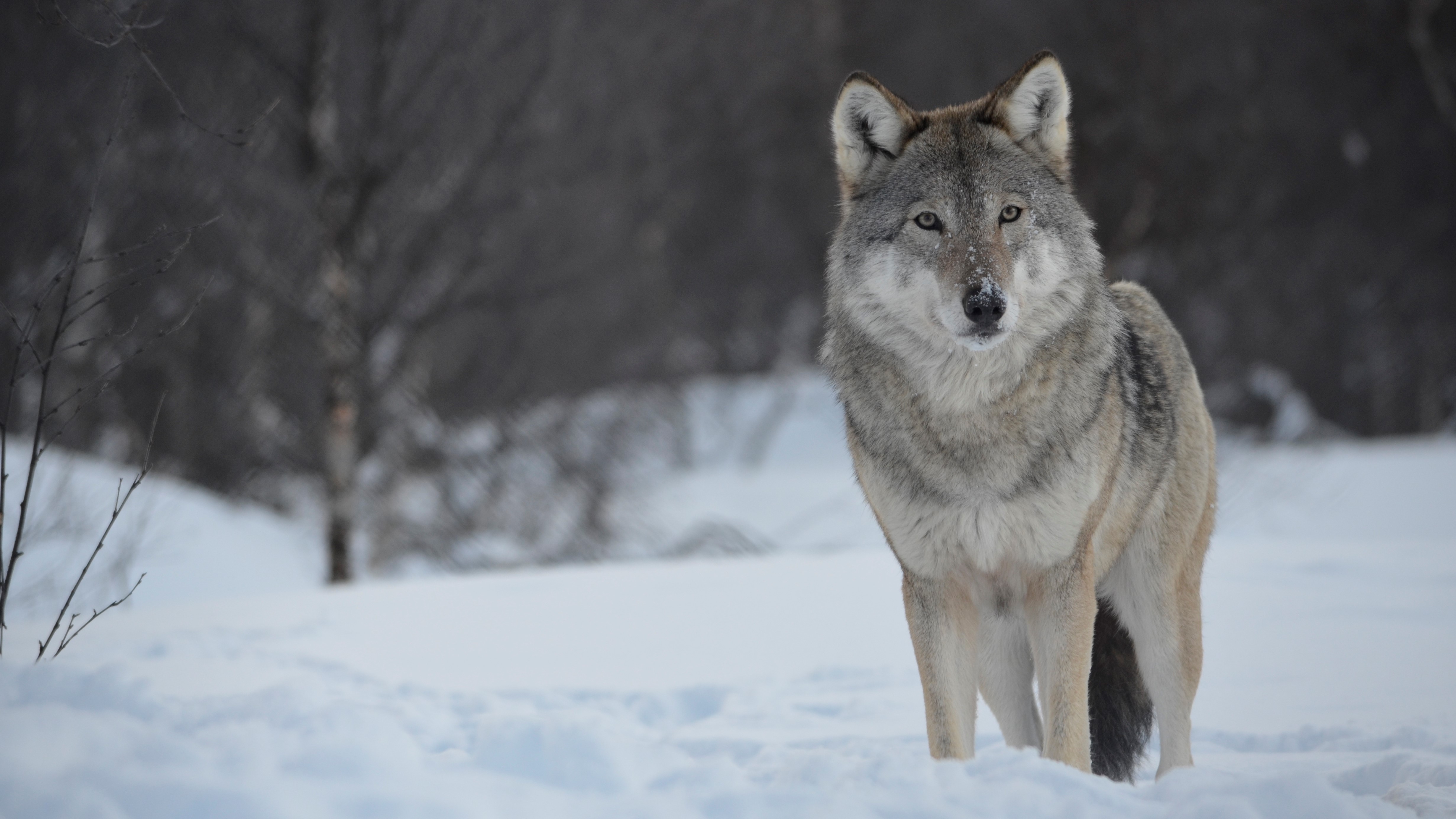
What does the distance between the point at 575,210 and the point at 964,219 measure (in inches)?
264

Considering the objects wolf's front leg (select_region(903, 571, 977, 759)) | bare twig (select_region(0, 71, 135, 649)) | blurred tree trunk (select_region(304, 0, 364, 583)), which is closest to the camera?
bare twig (select_region(0, 71, 135, 649))

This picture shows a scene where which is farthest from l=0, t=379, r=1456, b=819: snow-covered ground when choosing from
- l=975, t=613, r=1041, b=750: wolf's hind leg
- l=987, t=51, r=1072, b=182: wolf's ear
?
l=987, t=51, r=1072, b=182: wolf's ear

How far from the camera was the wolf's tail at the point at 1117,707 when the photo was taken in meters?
3.11

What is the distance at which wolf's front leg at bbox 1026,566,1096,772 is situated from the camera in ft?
8.64

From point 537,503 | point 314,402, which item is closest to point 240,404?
point 314,402

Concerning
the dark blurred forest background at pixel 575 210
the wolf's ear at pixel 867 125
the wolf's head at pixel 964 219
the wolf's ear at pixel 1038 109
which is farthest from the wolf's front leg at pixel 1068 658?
the dark blurred forest background at pixel 575 210

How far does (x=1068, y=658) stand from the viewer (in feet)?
8.65

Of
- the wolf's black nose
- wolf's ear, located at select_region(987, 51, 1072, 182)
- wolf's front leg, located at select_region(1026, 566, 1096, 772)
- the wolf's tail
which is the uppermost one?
wolf's ear, located at select_region(987, 51, 1072, 182)

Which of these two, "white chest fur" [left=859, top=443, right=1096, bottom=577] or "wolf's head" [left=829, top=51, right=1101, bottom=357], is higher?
"wolf's head" [left=829, top=51, right=1101, bottom=357]

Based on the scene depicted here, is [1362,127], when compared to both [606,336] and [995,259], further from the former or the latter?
[995,259]

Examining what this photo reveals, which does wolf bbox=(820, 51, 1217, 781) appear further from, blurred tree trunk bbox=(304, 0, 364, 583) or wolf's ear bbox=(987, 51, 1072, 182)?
blurred tree trunk bbox=(304, 0, 364, 583)

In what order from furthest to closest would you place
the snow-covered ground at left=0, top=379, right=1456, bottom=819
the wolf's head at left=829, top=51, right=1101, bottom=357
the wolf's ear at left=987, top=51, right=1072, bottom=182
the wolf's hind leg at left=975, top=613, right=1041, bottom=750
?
the wolf's hind leg at left=975, top=613, right=1041, bottom=750 → the wolf's ear at left=987, top=51, right=1072, bottom=182 → the wolf's head at left=829, top=51, right=1101, bottom=357 → the snow-covered ground at left=0, top=379, right=1456, bottom=819

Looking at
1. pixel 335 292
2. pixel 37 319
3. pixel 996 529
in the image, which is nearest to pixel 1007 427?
pixel 996 529

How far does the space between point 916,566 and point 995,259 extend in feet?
2.84
